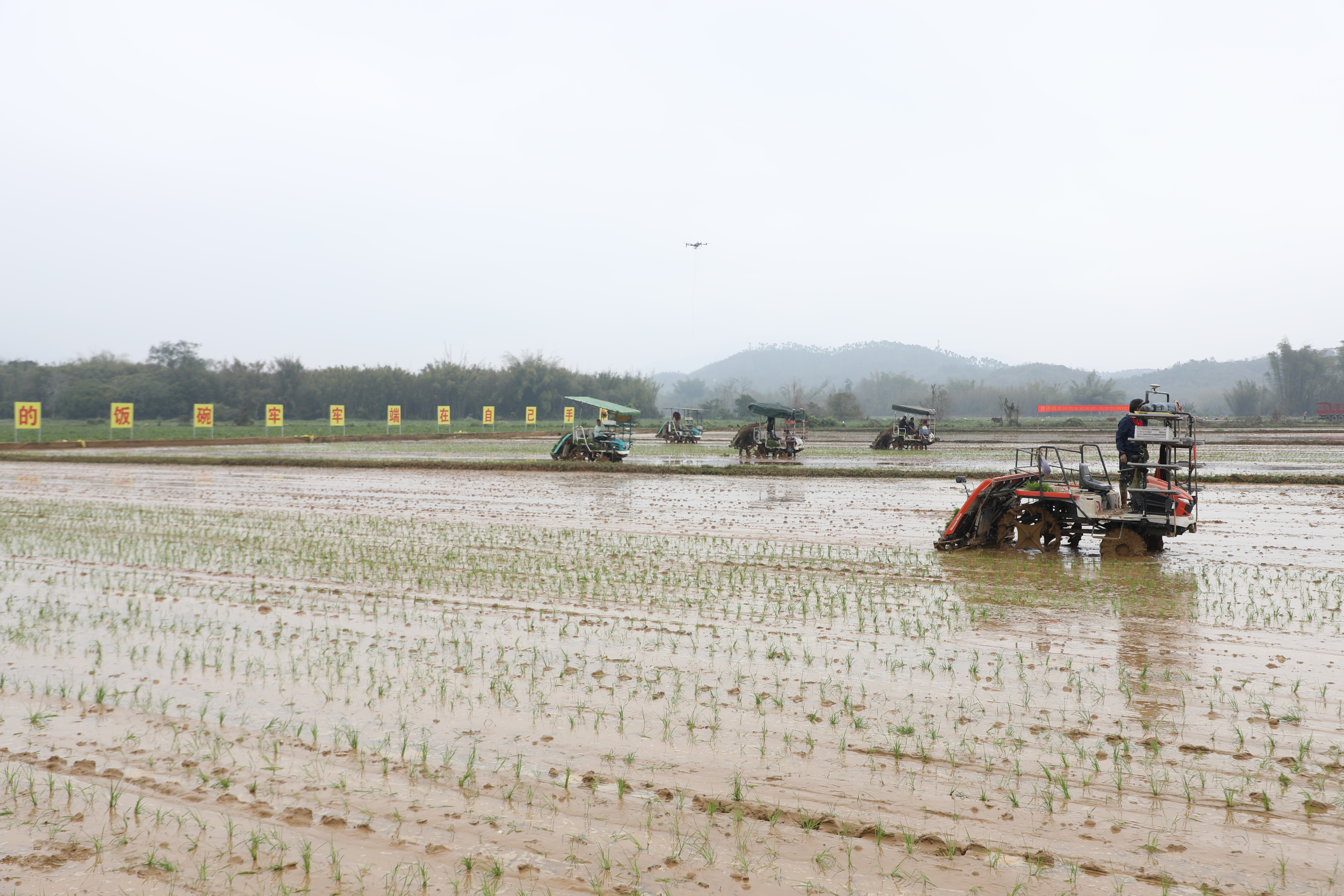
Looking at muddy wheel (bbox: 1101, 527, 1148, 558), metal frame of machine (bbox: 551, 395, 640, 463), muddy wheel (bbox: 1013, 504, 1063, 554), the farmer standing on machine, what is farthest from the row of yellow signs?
muddy wheel (bbox: 1101, 527, 1148, 558)

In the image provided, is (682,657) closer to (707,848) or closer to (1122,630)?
(707,848)

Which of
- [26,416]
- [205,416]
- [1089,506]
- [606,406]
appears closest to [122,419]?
[26,416]

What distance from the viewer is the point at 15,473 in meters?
24.2

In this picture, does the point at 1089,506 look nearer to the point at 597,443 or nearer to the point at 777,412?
the point at 777,412

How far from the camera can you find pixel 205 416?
5612cm

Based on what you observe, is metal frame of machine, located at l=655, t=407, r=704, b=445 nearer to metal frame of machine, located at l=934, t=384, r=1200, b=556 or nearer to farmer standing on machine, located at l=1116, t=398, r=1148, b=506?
metal frame of machine, located at l=934, t=384, r=1200, b=556

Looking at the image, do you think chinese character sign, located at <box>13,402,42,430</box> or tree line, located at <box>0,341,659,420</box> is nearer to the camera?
chinese character sign, located at <box>13,402,42,430</box>

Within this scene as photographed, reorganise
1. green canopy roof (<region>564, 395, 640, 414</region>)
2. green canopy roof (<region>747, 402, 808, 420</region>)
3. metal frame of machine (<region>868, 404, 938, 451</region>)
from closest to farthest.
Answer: green canopy roof (<region>564, 395, 640, 414</region>)
green canopy roof (<region>747, 402, 808, 420</region>)
metal frame of machine (<region>868, 404, 938, 451</region>)

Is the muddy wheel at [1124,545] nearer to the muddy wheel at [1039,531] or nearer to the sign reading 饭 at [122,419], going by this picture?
the muddy wheel at [1039,531]

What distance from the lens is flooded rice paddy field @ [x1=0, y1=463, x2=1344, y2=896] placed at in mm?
3180

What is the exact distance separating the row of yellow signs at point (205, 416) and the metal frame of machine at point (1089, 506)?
1104 inches

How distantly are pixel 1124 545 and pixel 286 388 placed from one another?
88.4 m

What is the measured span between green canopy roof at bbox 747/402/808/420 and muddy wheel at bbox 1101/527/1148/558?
18.1 m

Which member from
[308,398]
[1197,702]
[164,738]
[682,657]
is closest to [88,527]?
[164,738]
